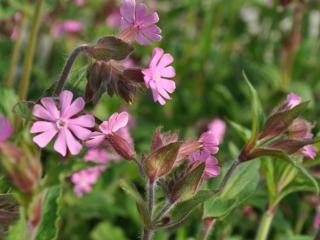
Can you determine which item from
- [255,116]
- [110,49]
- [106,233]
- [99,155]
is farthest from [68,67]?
[106,233]

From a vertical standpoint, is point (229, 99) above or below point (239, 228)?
above

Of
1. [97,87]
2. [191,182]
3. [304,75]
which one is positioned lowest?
[191,182]

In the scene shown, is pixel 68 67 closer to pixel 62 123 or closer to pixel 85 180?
pixel 62 123

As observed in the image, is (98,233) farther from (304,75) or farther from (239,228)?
(304,75)

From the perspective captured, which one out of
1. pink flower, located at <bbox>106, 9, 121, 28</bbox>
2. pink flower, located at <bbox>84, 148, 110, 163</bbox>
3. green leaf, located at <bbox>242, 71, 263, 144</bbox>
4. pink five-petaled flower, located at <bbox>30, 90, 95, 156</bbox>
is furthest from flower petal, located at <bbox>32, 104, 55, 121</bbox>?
pink flower, located at <bbox>106, 9, 121, 28</bbox>

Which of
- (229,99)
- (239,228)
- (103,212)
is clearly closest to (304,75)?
(229,99)

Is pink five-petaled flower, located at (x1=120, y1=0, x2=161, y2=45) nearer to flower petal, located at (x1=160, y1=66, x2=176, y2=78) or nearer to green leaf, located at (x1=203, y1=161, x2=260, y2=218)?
flower petal, located at (x1=160, y1=66, x2=176, y2=78)

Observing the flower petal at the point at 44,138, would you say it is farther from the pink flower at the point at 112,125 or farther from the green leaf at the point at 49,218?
the green leaf at the point at 49,218
